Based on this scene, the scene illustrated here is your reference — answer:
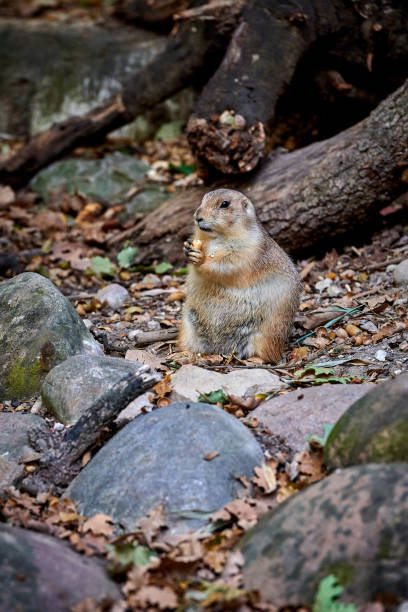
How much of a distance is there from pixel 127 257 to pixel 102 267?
13.4 inches

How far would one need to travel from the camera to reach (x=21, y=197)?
10891mm

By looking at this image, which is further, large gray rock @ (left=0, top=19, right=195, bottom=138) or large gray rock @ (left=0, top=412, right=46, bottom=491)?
large gray rock @ (left=0, top=19, right=195, bottom=138)

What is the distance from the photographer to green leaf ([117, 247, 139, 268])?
931 cm

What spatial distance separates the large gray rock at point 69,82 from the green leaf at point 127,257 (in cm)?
334

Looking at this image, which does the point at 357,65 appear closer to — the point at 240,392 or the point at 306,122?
the point at 306,122

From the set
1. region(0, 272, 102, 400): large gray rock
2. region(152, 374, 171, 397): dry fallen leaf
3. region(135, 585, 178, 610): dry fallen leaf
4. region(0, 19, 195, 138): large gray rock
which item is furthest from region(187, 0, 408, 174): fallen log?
region(135, 585, 178, 610): dry fallen leaf

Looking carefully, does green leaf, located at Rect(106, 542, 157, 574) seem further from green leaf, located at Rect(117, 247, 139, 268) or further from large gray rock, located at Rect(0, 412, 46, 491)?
green leaf, located at Rect(117, 247, 139, 268)

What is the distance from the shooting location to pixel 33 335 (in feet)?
19.2

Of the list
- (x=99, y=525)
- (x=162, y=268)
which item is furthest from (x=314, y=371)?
(x=162, y=268)

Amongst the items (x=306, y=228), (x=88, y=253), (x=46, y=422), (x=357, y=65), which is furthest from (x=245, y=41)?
(x=46, y=422)

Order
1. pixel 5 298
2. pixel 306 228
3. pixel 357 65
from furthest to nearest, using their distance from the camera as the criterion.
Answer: pixel 357 65
pixel 306 228
pixel 5 298

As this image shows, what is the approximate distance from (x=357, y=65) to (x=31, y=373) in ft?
20.3

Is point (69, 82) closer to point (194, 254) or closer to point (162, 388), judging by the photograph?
point (194, 254)

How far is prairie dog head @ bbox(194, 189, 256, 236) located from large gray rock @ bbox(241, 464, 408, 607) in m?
3.37
